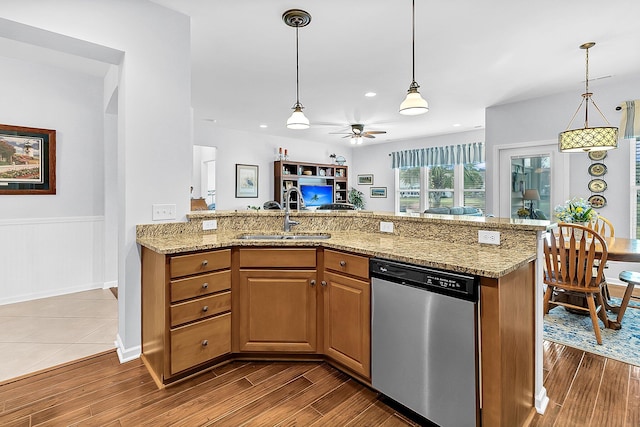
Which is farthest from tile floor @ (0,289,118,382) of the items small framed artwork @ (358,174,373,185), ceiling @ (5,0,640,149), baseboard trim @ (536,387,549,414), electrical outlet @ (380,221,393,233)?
small framed artwork @ (358,174,373,185)

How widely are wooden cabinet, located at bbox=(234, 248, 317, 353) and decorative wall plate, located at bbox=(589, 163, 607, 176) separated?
428 centimetres

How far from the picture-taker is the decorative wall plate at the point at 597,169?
14.0 ft

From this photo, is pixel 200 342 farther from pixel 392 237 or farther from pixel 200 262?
pixel 392 237

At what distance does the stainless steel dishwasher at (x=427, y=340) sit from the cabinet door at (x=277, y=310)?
0.53 meters

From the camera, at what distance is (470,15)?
8.38 feet

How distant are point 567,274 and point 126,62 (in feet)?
12.9

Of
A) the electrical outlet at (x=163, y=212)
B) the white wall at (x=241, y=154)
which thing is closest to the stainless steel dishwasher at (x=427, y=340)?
the electrical outlet at (x=163, y=212)

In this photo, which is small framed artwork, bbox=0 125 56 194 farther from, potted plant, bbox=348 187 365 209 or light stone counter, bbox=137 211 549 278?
potted plant, bbox=348 187 365 209

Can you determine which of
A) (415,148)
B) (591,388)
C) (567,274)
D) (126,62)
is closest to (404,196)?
(415,148)

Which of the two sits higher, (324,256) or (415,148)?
(415,148)

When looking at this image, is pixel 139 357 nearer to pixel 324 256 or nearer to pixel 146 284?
pixel 146 284

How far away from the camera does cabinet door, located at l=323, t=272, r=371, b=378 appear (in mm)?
1946

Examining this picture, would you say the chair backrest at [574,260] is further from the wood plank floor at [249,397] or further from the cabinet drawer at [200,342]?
the cabinet drawer at [200,342]

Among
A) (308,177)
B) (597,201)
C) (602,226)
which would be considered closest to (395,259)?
(602,226)
